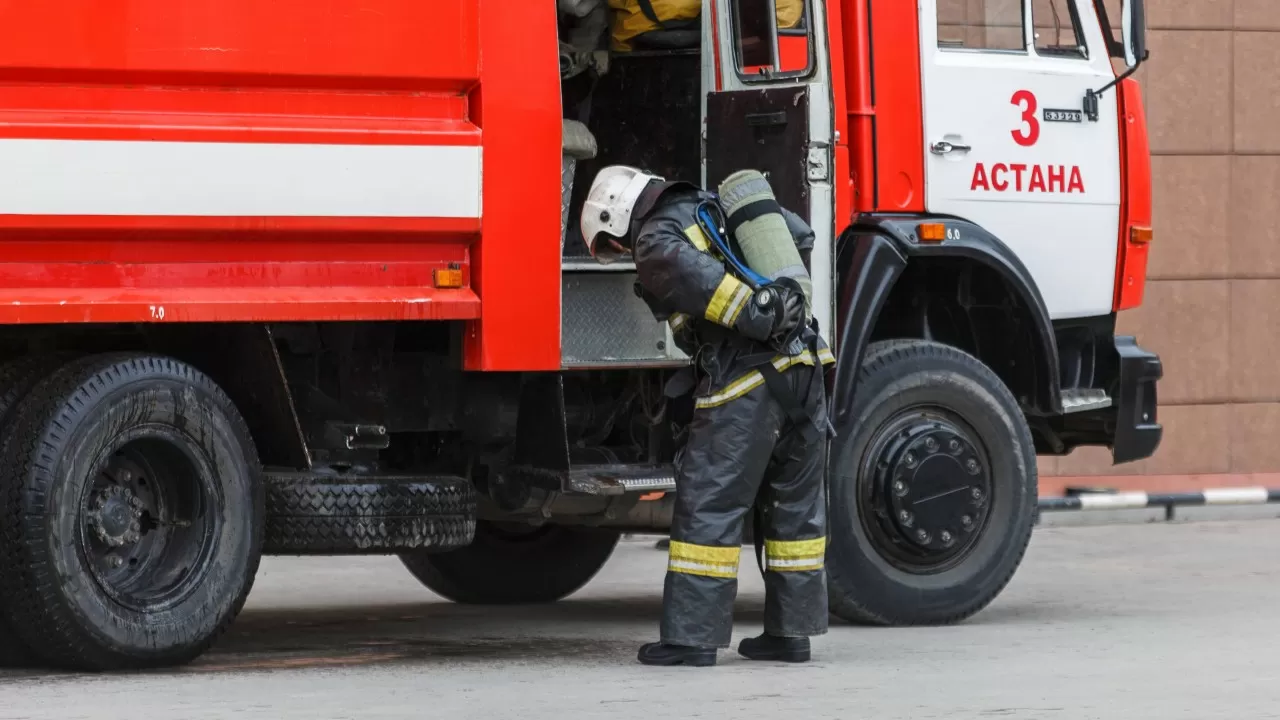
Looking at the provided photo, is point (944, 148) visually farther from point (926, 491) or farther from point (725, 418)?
point (725, 418)

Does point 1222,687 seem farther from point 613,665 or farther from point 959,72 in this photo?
point 959,72

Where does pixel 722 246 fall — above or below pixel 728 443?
above

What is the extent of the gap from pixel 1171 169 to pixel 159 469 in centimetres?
847

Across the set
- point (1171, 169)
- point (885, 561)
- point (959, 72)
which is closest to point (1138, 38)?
point (959, 72)

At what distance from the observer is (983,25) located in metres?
8.30

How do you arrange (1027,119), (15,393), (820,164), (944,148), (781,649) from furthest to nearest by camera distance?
(1027,119) → (944,148) → (820,164) → (781,649) → (15,393)

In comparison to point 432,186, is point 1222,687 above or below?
below

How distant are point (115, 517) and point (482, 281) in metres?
1.28

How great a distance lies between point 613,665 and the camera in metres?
6.84

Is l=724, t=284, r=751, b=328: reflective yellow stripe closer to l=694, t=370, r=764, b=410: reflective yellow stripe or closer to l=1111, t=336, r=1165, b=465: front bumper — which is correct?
l=694, t=370, r=764, b=410: reflective yellow stripe

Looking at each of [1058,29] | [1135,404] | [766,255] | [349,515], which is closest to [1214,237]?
[1135,404]

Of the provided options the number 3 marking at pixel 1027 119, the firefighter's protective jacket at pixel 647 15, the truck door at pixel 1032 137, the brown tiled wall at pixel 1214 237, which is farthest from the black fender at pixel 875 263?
the brown tiled wall at pixel 1214 237

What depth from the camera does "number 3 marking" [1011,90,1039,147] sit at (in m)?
8.27

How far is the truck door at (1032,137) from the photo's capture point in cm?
812
